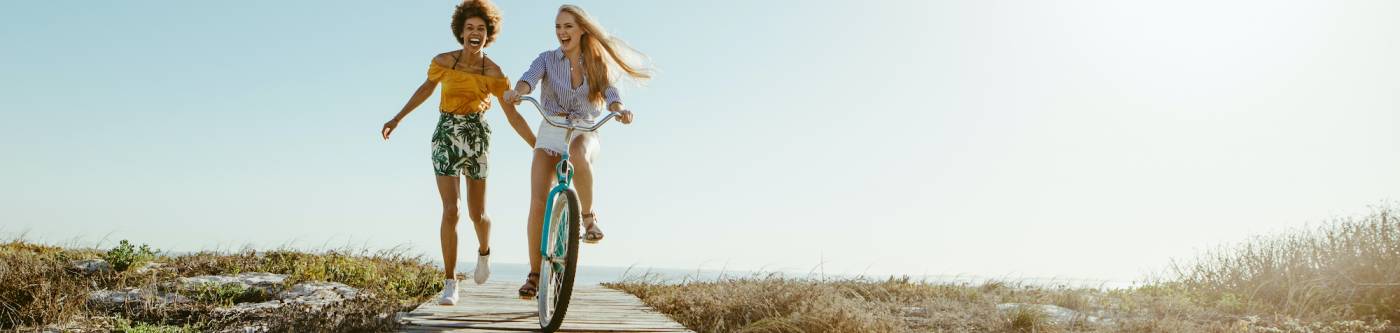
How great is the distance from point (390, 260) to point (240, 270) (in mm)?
2236

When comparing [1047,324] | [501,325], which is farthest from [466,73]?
[1047,324]

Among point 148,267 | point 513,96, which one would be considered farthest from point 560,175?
point 148,267

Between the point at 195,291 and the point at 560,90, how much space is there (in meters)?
4.56

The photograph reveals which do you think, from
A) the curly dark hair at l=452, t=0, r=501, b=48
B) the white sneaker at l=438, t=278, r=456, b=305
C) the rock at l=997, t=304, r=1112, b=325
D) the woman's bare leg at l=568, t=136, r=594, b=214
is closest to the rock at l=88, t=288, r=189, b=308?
the white sneaker at l=438, t=278, r=456, b=305

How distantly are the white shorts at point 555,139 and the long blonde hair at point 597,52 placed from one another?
0.34 meters

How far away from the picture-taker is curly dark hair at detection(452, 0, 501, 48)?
554 cm

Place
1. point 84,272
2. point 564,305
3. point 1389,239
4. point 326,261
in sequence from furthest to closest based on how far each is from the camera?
point 1389,239 < point 326,261 < point 84,272 < point 564,305

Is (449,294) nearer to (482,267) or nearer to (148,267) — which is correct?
(482,267)

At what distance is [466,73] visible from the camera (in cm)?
543

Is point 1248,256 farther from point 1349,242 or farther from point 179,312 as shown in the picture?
point 179,312

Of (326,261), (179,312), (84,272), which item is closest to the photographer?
(179,312)

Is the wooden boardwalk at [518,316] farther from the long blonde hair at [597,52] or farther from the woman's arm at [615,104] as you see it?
the long blonde hair at [597,52]

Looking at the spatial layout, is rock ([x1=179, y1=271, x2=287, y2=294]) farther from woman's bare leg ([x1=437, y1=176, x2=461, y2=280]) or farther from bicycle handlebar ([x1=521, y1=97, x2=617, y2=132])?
bicycle handlebar ([x1=521, y1=97, x2=617, y2=132])

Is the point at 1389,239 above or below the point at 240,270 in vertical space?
above
